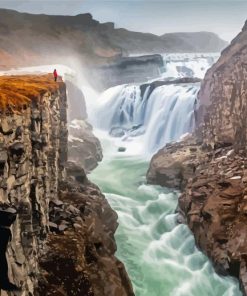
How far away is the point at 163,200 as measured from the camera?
35562 millimetres

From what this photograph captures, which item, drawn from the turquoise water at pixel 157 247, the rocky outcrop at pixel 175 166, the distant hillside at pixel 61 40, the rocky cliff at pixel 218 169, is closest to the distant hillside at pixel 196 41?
the distant hillside at pixel 61 40

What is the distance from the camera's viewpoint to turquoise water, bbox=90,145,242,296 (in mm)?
24156

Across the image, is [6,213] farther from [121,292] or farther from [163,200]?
[163,200]

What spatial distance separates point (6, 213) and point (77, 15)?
101 meters

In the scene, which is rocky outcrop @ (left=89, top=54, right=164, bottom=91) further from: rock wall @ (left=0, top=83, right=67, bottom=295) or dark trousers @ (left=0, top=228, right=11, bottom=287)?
dark trousers @ (left=0, top=228, right=11, bottom=287)

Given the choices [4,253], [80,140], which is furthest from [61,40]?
[4,253]

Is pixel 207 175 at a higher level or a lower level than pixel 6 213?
lower

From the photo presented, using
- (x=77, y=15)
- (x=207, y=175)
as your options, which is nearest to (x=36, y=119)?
(x=207, y=175)

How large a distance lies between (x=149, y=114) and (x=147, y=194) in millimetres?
20966

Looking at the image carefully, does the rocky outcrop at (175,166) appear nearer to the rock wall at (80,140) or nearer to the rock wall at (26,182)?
the rock wall at (80,140)

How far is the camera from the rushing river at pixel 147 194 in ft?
81.3

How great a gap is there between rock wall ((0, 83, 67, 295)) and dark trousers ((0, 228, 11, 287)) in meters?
0.20

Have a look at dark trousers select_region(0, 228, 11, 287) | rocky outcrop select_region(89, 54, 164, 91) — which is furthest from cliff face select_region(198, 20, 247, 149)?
rocky outcrop select_region(89, 54, 164, 91)

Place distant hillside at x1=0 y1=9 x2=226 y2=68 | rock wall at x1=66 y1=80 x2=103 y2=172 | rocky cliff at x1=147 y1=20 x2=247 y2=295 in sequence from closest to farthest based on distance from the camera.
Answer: rocky cliff at x1=147 y1=20 x2=247 y2=295
rock wall at x1=66 y1=80 x2=103 y2=172
distant hillside at x1=0 y1=9 x2=226 y2=68
